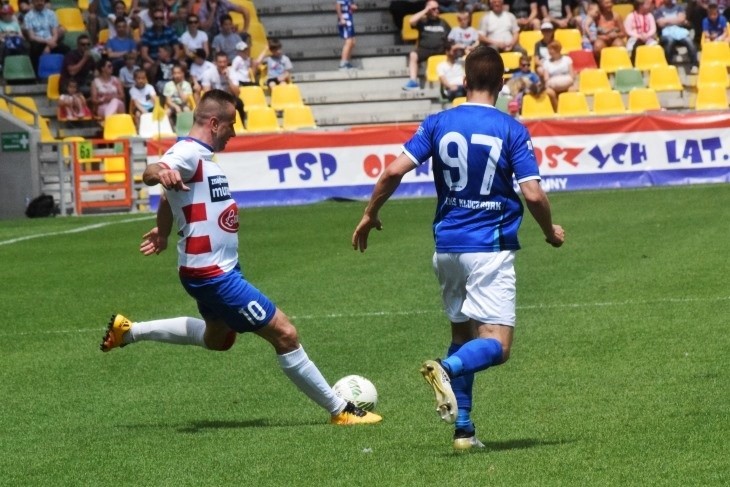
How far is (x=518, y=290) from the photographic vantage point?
13852 mm

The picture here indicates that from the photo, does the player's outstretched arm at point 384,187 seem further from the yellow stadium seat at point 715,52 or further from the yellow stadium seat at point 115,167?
the yellow stadium seat at point 715,52

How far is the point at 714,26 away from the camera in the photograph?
29.1m

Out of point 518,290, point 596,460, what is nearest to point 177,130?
point 518,290

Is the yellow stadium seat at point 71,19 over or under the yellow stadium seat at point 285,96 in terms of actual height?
over

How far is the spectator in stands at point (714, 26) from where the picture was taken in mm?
29062

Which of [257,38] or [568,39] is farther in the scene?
[257,38]

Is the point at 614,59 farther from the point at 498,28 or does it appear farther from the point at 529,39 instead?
the point at 498,28

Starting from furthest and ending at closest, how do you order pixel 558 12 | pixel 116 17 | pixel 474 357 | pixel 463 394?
pixel 558 12, pixel 116 17, pixel 463 394, pixel 474 357

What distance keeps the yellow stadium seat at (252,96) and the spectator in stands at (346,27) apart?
243 centimetres

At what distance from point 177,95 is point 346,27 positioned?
4.27 metres

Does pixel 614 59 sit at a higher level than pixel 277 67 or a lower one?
higher

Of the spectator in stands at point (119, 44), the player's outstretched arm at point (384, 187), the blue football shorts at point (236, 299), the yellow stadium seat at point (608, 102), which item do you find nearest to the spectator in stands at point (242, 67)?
the spectator in stands at point (119, 44)

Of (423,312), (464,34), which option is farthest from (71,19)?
(423,312)

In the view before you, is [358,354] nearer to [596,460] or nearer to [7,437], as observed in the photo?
[7,437]
